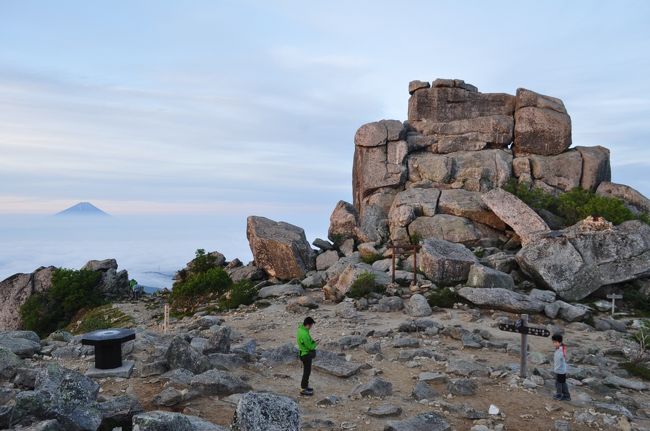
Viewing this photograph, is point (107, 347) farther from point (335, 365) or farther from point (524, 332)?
point (524, 332)

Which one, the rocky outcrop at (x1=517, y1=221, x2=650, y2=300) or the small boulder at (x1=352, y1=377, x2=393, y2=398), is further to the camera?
the rocky outcrop at (x1=517, y1=221, x2=650, y2=300)

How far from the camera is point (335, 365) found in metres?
15.1

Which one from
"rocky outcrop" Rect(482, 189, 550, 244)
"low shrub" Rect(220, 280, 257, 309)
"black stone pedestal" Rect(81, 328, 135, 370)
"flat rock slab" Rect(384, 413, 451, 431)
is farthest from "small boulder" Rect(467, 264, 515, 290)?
"black stone pedestal" Rect(81, 328, 135, 370)

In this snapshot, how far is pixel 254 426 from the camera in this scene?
7.84 m

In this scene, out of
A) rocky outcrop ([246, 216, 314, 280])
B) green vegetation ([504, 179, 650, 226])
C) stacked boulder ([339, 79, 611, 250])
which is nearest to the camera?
green vegetation ([504, 179, 650, 226])

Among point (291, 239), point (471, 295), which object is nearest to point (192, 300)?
point (291, 239)

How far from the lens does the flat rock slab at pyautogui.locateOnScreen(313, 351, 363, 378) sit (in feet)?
47.7

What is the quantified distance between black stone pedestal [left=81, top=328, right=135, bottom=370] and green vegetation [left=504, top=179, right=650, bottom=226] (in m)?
30.9

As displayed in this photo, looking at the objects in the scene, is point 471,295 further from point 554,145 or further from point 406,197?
point 554,145

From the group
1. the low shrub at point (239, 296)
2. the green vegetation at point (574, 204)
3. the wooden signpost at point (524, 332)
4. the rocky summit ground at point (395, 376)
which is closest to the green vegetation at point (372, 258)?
the low shrub at point (239, 296)

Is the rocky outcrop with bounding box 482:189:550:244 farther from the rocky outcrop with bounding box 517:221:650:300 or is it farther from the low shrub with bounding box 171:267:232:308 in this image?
the low shrub with bounding box 171:267:232:308

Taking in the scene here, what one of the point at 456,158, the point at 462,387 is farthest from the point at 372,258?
the point at 462,387

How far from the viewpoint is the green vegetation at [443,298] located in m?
24.3

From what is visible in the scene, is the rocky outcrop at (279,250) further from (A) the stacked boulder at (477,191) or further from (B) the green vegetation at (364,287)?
(B) the green vegetation at (364,287)
